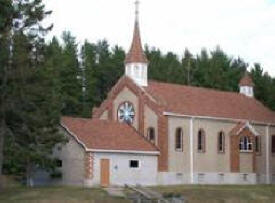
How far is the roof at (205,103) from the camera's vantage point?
242 ft

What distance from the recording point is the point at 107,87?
10856 cm

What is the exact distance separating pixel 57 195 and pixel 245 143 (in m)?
28.6

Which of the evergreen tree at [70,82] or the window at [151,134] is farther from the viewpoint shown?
the evergreen tree at [70,82]

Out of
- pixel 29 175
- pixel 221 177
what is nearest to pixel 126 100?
pixel 221 177

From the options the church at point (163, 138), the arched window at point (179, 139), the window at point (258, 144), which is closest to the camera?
the church at point (163, 138)

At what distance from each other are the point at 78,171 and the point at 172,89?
15.3 m

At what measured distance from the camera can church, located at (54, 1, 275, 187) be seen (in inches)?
2618

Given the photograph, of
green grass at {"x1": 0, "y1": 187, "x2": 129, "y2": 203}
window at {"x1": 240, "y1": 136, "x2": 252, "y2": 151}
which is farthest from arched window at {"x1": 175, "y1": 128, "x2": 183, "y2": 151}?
green grass at {"x1": 0, "y1": 187, "x2": 129, "y2": 203}

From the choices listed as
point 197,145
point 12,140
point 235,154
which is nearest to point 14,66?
point 12,140

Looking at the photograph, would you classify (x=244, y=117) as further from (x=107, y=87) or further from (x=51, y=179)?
(x=107, y=87)

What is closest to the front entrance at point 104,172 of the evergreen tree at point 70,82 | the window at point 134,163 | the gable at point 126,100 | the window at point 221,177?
the window at point 134,163

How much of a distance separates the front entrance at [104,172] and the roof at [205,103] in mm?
8888

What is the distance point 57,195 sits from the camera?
2196 inches

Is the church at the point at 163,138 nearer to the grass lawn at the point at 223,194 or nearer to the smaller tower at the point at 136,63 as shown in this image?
the smaller tower at the point at 136,63
